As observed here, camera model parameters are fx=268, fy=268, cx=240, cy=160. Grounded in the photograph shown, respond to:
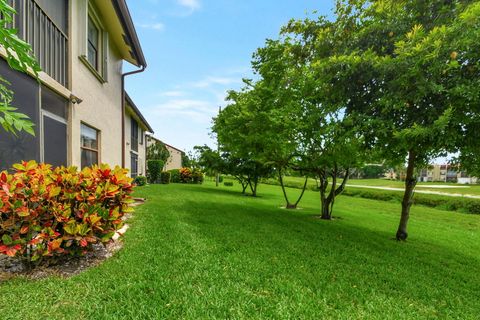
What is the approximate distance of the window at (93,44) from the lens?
23.4 feet

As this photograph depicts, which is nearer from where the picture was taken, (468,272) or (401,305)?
(401,305)

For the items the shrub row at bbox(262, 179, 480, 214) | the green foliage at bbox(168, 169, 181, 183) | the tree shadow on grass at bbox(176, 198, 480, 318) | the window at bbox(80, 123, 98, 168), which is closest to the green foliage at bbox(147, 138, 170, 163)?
the green foliage at bbox(168, 169, 181, 183)

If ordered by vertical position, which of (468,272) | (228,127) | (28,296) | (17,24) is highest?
(17,24)

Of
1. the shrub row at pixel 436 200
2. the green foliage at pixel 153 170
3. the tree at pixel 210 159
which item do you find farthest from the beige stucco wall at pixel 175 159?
the shrub row at pixel 436 200

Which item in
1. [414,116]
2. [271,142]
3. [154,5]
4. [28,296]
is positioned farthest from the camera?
[271,142]

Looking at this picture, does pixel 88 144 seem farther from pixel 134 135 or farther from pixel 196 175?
pixel 196 175

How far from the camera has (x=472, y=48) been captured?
425cm

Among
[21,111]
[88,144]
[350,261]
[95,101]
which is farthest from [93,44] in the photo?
[350,261]

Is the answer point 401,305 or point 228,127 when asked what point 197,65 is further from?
point 401,305

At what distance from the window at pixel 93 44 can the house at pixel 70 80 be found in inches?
1.0

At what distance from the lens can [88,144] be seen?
731 cm

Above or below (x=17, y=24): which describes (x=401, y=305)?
below

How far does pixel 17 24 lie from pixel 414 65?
6.43m

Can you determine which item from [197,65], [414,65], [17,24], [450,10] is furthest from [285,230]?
[197,65]
